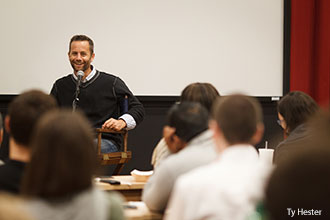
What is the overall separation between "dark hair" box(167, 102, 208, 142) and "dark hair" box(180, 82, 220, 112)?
1.46ft

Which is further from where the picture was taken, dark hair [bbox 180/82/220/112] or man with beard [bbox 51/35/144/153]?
man with beard [bbox 51/35/144/153]

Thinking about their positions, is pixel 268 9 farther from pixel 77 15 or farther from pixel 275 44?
pixel 77 15

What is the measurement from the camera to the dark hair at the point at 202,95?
2.82m

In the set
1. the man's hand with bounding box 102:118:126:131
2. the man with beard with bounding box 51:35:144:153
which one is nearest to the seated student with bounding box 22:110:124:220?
the man's hand with bounding box 102:118:126:131

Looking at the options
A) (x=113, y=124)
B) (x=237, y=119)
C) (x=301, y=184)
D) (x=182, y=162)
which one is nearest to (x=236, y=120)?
(x=237, y=119)

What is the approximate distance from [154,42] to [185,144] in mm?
3279

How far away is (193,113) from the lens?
2.37 metres

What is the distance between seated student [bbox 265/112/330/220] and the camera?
3.39ft

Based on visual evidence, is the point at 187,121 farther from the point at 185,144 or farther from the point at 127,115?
the point at 127,115

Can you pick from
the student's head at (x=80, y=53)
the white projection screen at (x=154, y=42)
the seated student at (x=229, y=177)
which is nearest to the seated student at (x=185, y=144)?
the seated student at (x=229, y=177)

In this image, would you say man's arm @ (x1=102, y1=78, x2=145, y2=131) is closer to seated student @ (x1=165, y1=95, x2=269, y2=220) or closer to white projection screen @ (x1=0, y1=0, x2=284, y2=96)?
white projection screen @ (x1=0, y1=0, x2=284, y2=96)

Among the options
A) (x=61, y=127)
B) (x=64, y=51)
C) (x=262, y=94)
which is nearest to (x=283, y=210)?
(x=61, y=127)

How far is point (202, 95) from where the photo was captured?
283 centimetres

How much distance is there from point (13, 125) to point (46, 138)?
1.81ft
